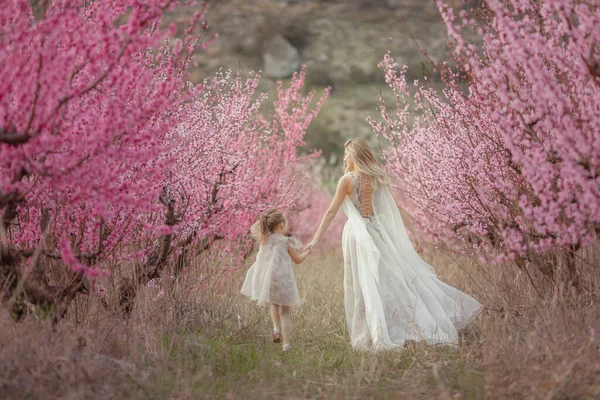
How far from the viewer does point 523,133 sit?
443 cm

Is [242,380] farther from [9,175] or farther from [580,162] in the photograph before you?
[580,162]

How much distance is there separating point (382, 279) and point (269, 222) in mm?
1000

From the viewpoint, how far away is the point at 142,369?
382cm

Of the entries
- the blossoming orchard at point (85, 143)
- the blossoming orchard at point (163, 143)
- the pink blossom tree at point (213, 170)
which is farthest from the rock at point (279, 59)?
the blossoming orchard at point (85, 143)

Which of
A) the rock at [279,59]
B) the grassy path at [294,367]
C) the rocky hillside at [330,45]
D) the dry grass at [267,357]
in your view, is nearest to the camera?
the dry grass at [267,357]

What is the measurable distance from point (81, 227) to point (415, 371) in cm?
230

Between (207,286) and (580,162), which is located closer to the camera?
(580,162)

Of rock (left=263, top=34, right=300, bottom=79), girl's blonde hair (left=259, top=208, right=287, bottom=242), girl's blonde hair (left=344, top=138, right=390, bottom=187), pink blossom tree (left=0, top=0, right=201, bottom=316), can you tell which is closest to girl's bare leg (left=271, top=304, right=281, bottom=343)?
girl's blonde hair (left=259, top=208, right=287, bottom=242)

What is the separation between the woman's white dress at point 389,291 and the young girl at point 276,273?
1.52ft

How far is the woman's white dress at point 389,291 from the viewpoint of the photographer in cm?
499

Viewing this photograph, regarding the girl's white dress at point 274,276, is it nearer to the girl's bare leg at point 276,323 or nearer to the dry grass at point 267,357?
the girl's bare leg at point 276,323

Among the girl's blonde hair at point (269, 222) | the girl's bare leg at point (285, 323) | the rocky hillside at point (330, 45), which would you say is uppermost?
the girl's blonde hair at point (269, 222)

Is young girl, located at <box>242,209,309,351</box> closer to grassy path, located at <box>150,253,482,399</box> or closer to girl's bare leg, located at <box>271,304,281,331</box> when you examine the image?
girl's bare leg, located at <box>271,304,281,331</box>

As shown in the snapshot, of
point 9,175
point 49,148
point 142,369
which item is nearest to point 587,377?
point 142,369
